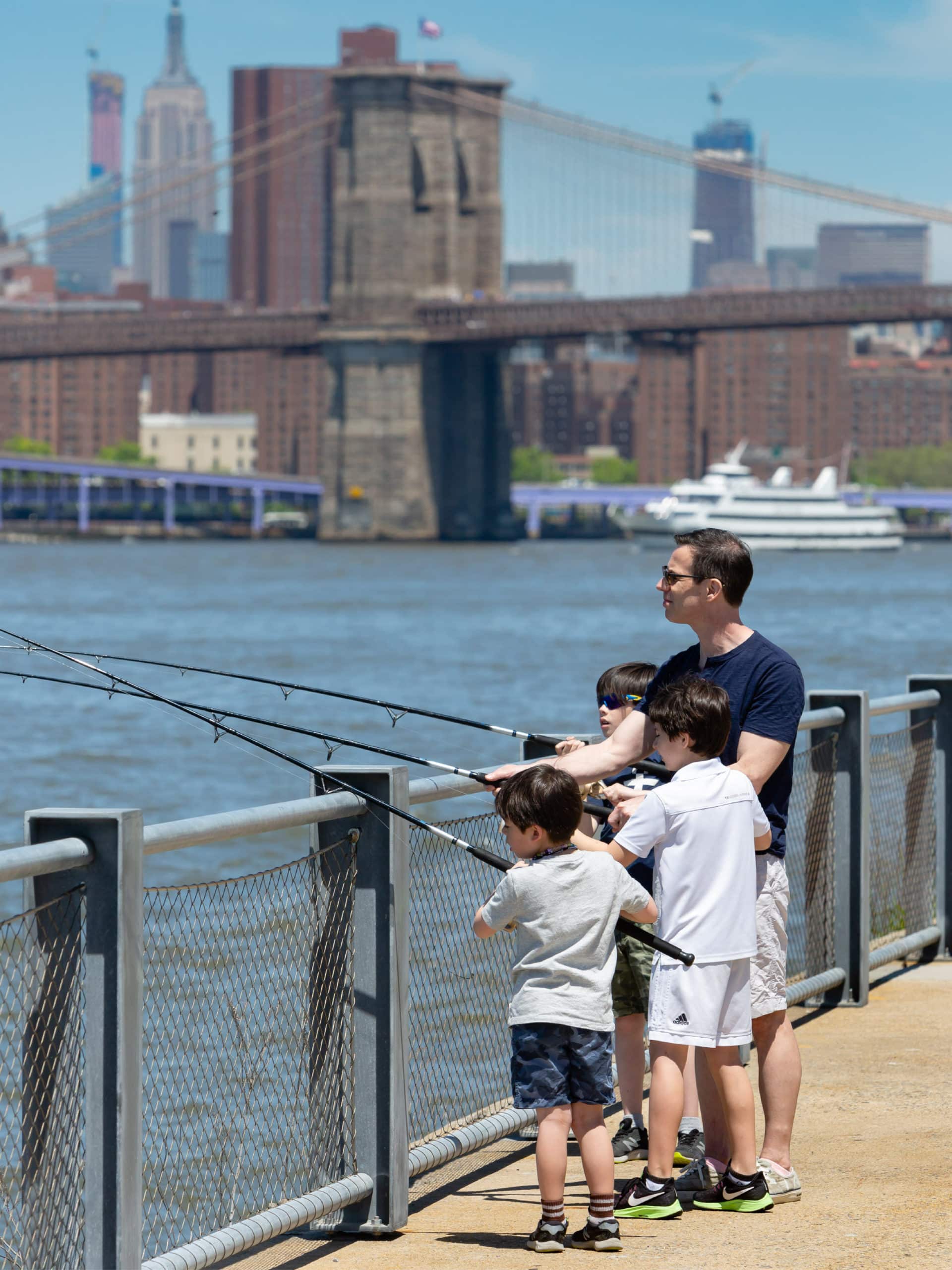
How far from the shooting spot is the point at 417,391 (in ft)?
348

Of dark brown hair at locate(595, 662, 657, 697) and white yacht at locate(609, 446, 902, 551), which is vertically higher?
dark brown hair at locate(595, 662, 657, 697)

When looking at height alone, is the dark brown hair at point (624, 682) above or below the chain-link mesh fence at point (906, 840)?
above

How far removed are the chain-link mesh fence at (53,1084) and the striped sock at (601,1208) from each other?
3.40ft

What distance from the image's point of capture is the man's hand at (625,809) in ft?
13.7

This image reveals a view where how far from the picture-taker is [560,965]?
397 centimetres

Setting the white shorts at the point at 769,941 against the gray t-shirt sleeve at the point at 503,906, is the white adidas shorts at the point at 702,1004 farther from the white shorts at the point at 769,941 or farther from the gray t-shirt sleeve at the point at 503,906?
the gray t-shirt sleeve at the point at 503,906

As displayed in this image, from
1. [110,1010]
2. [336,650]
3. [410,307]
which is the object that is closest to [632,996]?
[110,1010]

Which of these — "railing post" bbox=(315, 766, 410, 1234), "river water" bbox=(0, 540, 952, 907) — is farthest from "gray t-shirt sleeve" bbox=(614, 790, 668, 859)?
"river water" bbox=(0, 540, 952, 907)

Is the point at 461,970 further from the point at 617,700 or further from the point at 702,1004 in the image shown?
the point at 702,1004

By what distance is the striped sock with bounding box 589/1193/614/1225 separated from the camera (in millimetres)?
4109

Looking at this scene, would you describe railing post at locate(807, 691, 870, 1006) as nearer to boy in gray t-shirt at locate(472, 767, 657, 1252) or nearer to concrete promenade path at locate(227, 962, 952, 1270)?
concrete promenade path at locate(227, 962, 952, 1270)

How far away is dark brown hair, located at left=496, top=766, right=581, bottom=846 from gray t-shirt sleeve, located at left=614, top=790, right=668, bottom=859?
6.0 inches

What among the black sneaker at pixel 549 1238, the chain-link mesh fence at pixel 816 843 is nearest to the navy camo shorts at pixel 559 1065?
the black sneaker at pixel 549 1238

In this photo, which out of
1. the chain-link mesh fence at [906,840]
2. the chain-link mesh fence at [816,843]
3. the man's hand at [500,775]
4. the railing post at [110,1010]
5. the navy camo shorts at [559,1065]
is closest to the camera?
the railing post at [110,1010]
